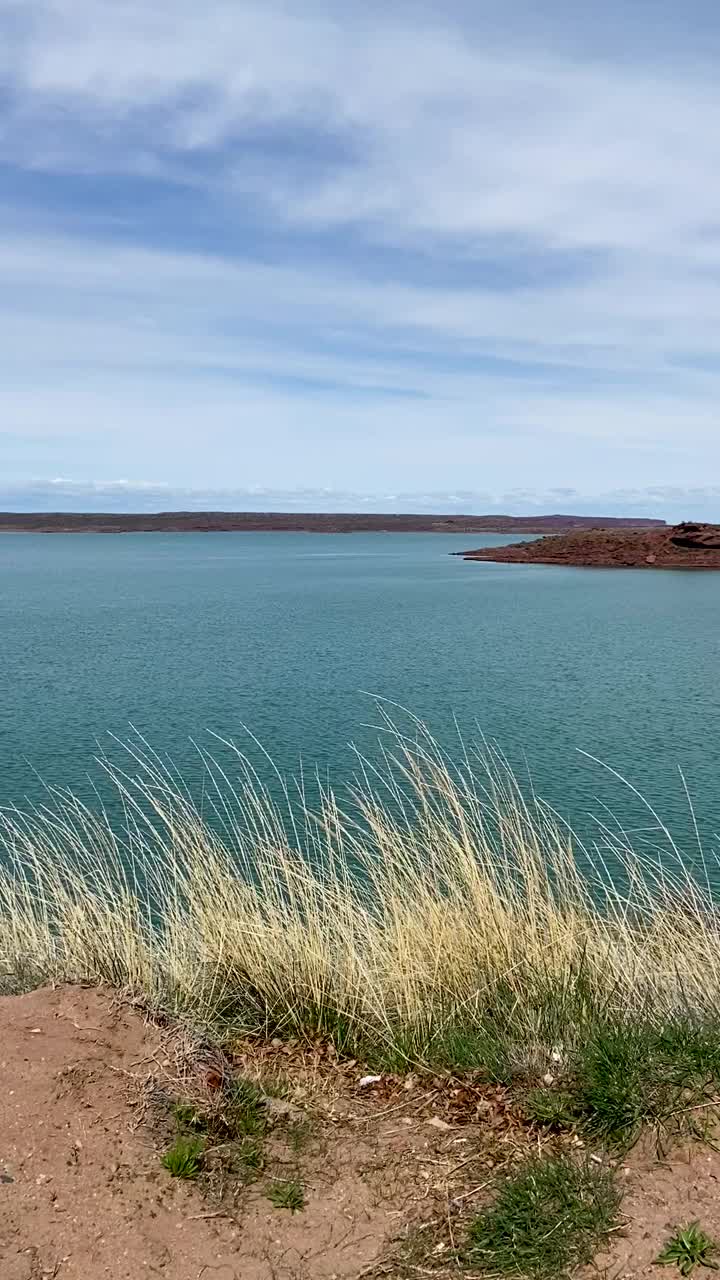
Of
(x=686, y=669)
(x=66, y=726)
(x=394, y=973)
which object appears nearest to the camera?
(x=394, y=973)

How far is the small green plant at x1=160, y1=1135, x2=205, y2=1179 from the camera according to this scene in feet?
15.4

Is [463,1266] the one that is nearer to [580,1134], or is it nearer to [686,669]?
[580,1134]

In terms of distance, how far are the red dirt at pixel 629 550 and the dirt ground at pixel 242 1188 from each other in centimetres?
9550

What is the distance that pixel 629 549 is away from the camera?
105m

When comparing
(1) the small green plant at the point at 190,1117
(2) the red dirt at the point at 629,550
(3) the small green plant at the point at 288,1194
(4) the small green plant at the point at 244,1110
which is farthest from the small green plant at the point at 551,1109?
(2) the red dirt at the point at 629,550

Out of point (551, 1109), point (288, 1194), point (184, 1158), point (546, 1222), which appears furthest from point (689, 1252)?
point (184, 1158)

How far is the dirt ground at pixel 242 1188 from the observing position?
4.23m

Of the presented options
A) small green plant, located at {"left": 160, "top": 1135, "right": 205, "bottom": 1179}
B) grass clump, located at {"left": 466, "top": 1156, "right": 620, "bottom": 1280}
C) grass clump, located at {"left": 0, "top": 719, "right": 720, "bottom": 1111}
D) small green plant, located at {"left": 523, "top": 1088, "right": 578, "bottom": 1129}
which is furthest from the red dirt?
small green plant, located at {"left": 160, "top": 1135, "right": 205, "bottom": 1179}

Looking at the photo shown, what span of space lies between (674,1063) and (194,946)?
11.2ft

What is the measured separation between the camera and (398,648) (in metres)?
37.6

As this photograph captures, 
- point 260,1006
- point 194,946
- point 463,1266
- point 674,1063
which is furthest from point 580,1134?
point 194,946

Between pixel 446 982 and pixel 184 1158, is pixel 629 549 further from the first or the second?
pixel 184 1158

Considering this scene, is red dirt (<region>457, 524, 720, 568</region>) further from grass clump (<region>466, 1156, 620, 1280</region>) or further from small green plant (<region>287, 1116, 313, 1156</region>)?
grass clump (<region>466, 1156, 620, 1280</region>)

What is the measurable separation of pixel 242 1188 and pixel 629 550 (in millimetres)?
104856
